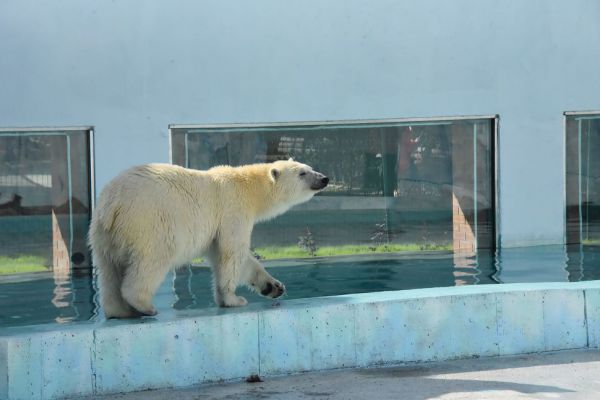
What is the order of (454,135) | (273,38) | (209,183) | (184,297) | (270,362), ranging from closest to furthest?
(270,362) < (209,183) < (184,297) < (273,38) < (454,135)

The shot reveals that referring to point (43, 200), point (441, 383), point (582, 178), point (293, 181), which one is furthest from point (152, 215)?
point (582, 178)

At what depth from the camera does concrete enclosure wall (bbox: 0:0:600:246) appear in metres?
10.4

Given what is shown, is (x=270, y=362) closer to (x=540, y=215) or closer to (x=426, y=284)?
(x=426, y=284)

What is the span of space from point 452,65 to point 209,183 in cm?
Answer: 585

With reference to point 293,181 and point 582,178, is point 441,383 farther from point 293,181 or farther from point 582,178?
point 582,178

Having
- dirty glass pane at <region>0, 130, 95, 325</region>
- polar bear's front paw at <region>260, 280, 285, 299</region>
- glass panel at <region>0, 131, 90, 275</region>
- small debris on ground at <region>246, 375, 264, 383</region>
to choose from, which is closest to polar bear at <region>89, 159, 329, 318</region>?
polar bear's front paw at <region>260, 280, 285, 299</region>

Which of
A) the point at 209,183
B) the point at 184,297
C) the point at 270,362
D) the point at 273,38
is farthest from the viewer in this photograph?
the point at 273,38

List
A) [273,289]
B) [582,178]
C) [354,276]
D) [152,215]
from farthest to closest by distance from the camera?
[582,178] < [354,276] < [273,289] < [152,215]

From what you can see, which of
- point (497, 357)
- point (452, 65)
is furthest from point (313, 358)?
point (452, 65)

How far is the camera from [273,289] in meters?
6.43

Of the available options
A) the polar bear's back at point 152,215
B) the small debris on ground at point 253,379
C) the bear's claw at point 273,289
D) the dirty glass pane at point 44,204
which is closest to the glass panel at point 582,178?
the dirty glass pane at point 44,204

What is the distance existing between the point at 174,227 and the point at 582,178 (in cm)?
746

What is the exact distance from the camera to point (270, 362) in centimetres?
567

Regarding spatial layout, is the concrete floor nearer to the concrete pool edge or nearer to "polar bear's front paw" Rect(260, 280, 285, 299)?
the concrete pool edge
